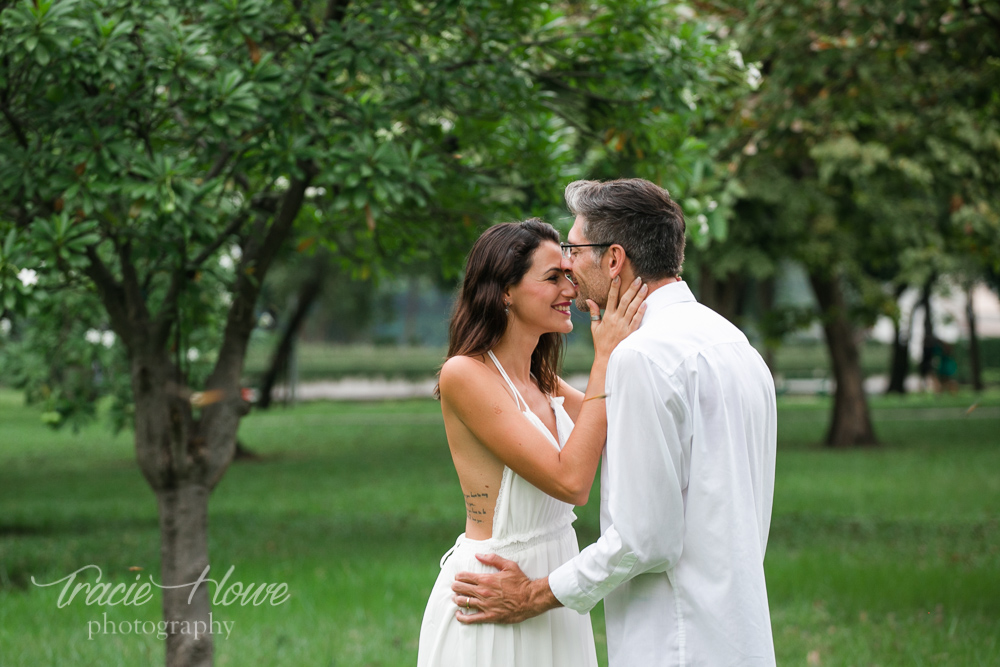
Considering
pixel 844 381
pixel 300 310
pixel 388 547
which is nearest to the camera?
pixel 388 547

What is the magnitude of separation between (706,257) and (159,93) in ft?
38.6

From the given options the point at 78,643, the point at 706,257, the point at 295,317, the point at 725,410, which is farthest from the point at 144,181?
the point at 295,317

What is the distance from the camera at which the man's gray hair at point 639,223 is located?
2.40m

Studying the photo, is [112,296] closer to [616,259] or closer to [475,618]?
[475,618]

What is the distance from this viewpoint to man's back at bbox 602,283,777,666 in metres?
2.21

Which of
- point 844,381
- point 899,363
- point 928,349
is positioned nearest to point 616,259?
point 844,381

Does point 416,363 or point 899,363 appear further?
point 416,363

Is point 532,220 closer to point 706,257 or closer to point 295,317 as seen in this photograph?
point 706,257

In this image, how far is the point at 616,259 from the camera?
245 centimetres

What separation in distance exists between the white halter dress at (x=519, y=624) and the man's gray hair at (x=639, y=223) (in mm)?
610

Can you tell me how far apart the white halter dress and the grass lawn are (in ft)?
10.3

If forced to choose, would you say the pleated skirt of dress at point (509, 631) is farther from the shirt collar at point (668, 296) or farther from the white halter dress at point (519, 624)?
the shirt collar at point (668, 296)

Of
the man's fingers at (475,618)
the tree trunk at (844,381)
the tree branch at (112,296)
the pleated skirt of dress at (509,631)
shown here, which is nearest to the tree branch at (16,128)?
the tree branch at (112,296)

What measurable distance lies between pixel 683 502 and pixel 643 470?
0.54 feet
